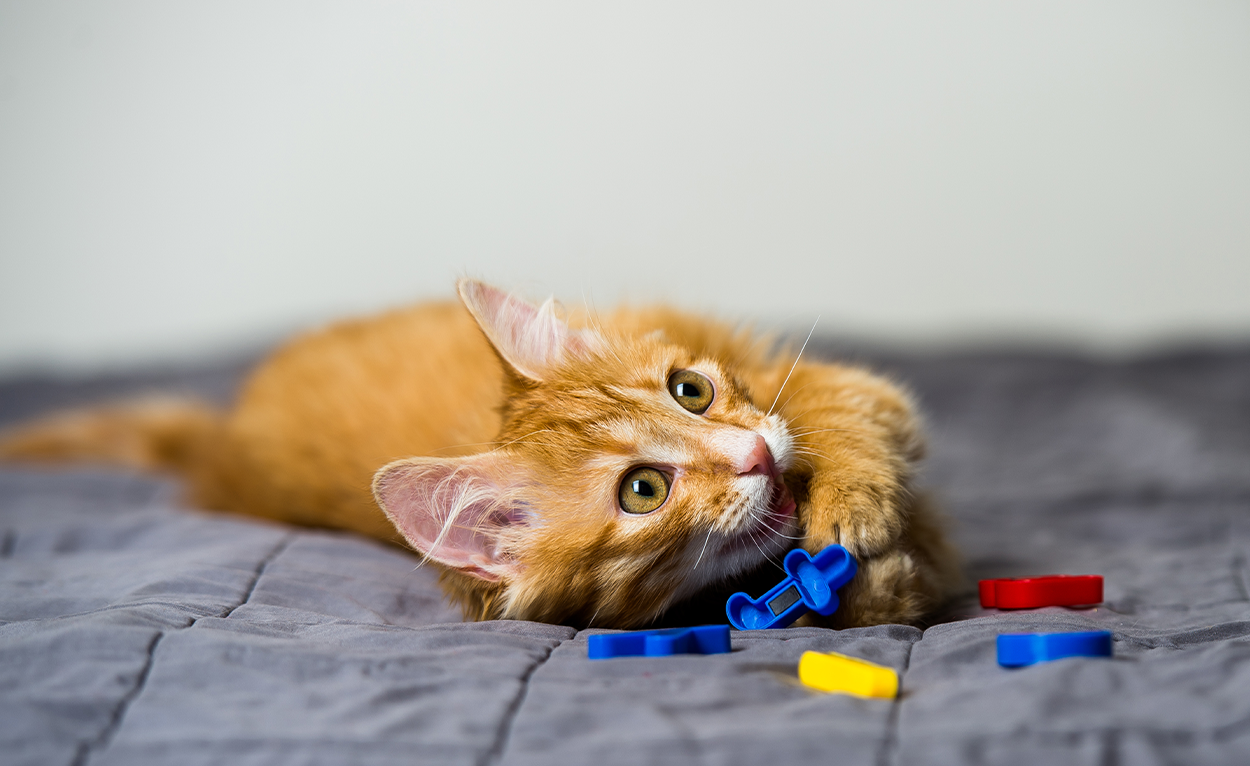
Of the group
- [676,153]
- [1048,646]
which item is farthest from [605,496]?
[676,153]

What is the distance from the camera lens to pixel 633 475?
134 centimetres

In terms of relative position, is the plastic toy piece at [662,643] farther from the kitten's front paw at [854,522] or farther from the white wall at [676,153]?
the white wall at [676,153]

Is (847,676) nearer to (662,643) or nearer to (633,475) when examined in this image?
(662,643)

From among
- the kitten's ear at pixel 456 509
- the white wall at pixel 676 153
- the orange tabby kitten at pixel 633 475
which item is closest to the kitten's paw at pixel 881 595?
the orange tabby kitten at pixel 633 475

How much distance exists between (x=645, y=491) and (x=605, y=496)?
67 millimetres

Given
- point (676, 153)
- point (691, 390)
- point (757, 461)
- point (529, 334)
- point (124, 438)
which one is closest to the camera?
point (757, 461)

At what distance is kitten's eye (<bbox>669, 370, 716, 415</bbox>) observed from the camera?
1438mm

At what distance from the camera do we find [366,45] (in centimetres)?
371

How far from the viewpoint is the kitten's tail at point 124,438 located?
2.55 meters

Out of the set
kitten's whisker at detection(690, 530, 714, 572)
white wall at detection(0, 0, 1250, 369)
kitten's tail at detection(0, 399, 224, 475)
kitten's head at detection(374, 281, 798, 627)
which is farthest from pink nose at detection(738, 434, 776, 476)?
white wall at detection(0, 0, 1250, 369)

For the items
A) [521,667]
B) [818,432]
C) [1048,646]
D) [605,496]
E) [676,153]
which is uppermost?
[676,153]

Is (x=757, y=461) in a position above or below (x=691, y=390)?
below

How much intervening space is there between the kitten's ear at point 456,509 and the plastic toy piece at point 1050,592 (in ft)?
2.54

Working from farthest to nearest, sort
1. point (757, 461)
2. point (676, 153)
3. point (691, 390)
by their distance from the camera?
1. point (676, 153)
2. point (691, 390)
3. point (757, 461)
